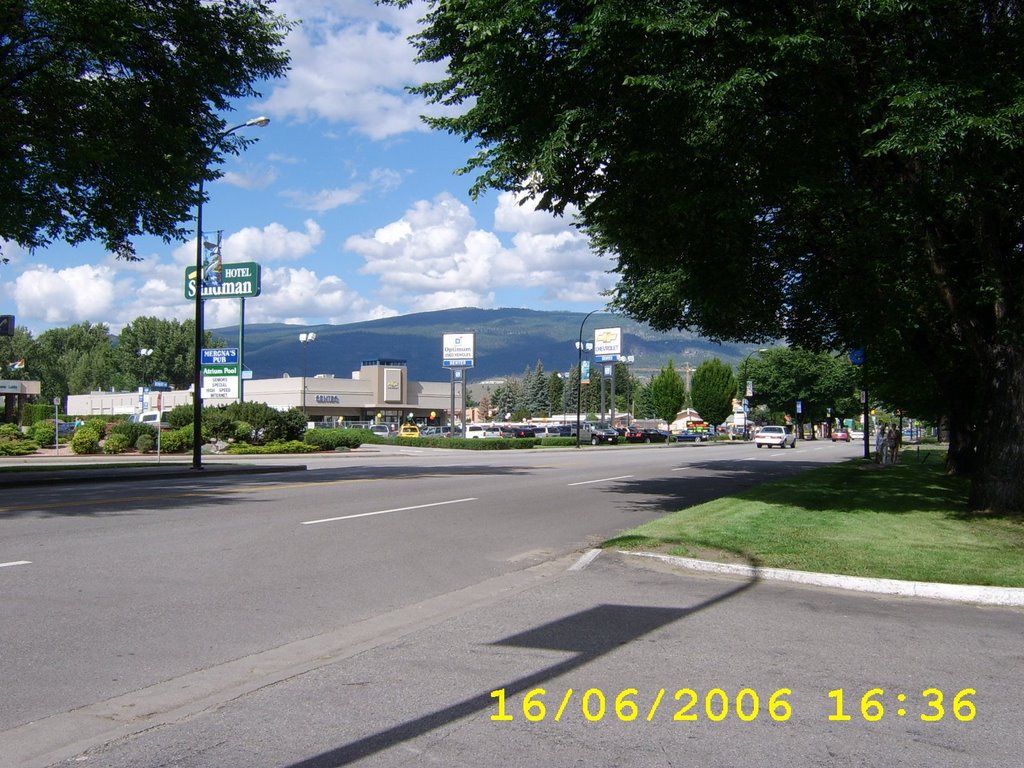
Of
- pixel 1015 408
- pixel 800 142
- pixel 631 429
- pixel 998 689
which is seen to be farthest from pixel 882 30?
pixel 631 429

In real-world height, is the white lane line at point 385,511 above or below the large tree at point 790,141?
below

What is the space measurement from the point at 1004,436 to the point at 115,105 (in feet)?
65.6

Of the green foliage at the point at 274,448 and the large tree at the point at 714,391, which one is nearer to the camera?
the green foliage at the point at 274,448

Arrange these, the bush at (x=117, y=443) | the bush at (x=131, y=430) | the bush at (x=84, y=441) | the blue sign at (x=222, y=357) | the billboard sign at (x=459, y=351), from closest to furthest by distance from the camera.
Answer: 1. the bush at (x=84, y=441)
2. the bush at (x=117, y=443)
3. the bush at (x=131, y=430)
4. the blue sign at (x=222, y=357)
5. the billboard sign at (x=459, y=351)

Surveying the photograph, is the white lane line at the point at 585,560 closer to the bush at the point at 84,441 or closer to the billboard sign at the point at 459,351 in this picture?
the bush at the point at 84,441

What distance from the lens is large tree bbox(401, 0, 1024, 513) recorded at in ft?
34.5

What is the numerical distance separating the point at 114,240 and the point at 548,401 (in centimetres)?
15005

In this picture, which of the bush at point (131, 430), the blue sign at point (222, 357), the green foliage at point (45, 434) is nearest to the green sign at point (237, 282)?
the blue sign at point (222, 357)

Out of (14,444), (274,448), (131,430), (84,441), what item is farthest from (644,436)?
(14,444)

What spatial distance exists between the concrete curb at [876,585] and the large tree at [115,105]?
16002 millimetres

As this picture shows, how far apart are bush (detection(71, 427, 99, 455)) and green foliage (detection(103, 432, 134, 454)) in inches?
24.0

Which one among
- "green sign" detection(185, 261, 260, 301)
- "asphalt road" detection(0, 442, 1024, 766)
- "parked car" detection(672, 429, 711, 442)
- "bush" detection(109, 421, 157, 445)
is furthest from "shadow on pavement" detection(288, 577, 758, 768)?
"parked car" detection(672, 429, 711, 442)

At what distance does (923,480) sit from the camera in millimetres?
22047

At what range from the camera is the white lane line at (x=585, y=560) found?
951 centimetres
